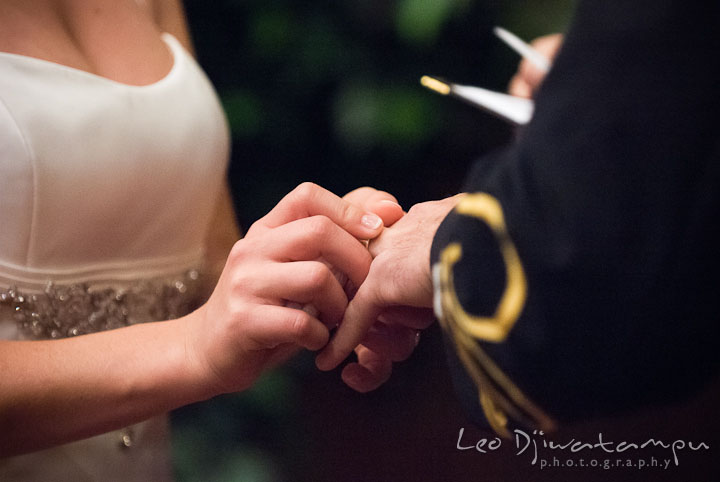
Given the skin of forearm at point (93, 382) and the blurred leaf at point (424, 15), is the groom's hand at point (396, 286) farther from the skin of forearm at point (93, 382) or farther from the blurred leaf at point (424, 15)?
the blurred leaf at point (424, 15)

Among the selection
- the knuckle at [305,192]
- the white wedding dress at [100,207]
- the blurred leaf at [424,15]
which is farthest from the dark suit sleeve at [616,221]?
the blurred leaf at [424,15]

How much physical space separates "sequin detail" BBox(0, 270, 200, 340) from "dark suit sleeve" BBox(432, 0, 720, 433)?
18.9 inches

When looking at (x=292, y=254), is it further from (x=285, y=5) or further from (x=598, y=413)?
(x=285, y=5)

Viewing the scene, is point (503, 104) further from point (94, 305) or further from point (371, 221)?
point (94, 305)

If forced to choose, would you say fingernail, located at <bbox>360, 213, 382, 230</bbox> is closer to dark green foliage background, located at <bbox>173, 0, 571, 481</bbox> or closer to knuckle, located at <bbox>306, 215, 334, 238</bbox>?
knuckle, located at <bbox>306, 215, 334, 238</bbox>

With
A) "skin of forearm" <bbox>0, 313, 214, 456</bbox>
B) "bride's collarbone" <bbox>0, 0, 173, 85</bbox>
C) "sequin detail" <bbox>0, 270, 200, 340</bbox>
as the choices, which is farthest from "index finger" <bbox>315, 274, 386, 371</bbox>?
"bride's collarbone" <bbox>0, 0, 173, 85</bbox>

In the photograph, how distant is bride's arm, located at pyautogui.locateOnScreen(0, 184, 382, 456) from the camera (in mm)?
501

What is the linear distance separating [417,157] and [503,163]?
2.01 ft

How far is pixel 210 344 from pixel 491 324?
27 centimetres

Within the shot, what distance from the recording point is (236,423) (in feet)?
3.41

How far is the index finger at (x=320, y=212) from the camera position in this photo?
55 cm

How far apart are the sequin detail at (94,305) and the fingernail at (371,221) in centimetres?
31

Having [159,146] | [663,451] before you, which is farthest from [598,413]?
[663,451]

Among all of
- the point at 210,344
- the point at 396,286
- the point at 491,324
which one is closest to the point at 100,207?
the point at 210,344
